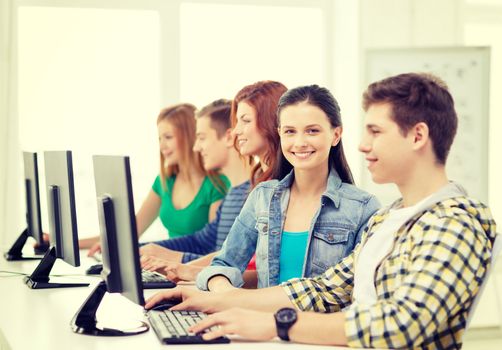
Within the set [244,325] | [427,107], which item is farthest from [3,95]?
[427,107]

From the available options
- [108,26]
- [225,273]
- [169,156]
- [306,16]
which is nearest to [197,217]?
[169,156]

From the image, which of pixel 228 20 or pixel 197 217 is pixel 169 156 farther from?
pixel 228 20

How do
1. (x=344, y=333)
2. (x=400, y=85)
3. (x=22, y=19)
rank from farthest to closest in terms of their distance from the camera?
(x=22, y=19) → (x=400, y=85) → (x=344, y=333)

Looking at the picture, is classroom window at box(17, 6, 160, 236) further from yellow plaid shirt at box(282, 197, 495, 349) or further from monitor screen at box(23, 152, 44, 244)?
yellow plaid shirt at box(282, 197, 495, 349)

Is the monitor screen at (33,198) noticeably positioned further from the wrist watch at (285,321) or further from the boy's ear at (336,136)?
the wrist watch at (285,321)

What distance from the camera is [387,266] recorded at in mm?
1748

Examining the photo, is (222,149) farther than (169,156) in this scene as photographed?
No

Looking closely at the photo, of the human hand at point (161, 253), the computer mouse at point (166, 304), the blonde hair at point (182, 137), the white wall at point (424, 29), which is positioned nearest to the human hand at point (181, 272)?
the human hand at point (161, 253)

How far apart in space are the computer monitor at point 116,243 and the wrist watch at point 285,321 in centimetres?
30

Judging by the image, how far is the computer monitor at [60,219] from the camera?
2.54 meters

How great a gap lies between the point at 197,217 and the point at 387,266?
216cm

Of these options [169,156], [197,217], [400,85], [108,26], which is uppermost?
[108,26]

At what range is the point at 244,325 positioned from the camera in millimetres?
1782

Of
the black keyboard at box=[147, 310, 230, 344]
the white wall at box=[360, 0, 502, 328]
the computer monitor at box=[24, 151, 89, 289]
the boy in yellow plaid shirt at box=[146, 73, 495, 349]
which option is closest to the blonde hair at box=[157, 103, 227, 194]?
the computer monitor at box=[24, 151, 89, 289]
